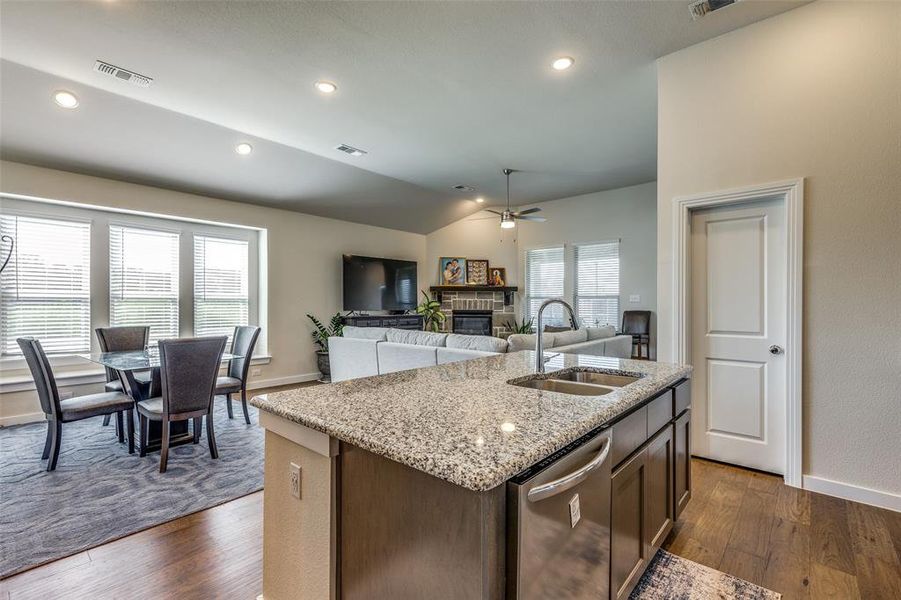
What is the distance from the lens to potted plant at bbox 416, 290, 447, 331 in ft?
25.7

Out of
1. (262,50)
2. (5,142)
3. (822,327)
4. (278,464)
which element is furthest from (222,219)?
(822,327)

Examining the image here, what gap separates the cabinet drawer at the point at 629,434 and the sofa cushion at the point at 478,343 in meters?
1.90

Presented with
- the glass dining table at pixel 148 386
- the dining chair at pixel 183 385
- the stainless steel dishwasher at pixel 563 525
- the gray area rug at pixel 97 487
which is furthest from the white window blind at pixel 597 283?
the stainless steel dishwasher at pixel 563 525

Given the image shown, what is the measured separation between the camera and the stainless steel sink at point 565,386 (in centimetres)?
184

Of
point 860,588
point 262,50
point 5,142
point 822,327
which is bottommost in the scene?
point 860,588

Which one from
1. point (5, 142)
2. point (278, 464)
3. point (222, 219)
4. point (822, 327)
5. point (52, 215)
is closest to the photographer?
point (278, 464)

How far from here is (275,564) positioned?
1.49 m

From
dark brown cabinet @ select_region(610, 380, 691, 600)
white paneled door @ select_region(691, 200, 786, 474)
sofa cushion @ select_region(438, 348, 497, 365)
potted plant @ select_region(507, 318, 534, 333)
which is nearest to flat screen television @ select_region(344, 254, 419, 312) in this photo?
potted plant @ select_region(507, 318, 534, 333)

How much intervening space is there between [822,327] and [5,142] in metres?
6.66

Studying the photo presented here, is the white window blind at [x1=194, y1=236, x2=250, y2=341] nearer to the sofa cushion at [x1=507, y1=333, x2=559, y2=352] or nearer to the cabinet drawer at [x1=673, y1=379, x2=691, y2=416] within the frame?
the sofa cushion at [x1=507, y1=333, x2=559, y2=352]

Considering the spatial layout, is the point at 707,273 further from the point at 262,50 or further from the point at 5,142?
the point at 5,142

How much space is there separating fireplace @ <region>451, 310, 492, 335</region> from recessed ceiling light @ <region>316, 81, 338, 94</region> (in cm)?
509

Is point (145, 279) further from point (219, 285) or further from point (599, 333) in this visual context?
point (599, 333)

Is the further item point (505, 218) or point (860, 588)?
point (505, 218)
